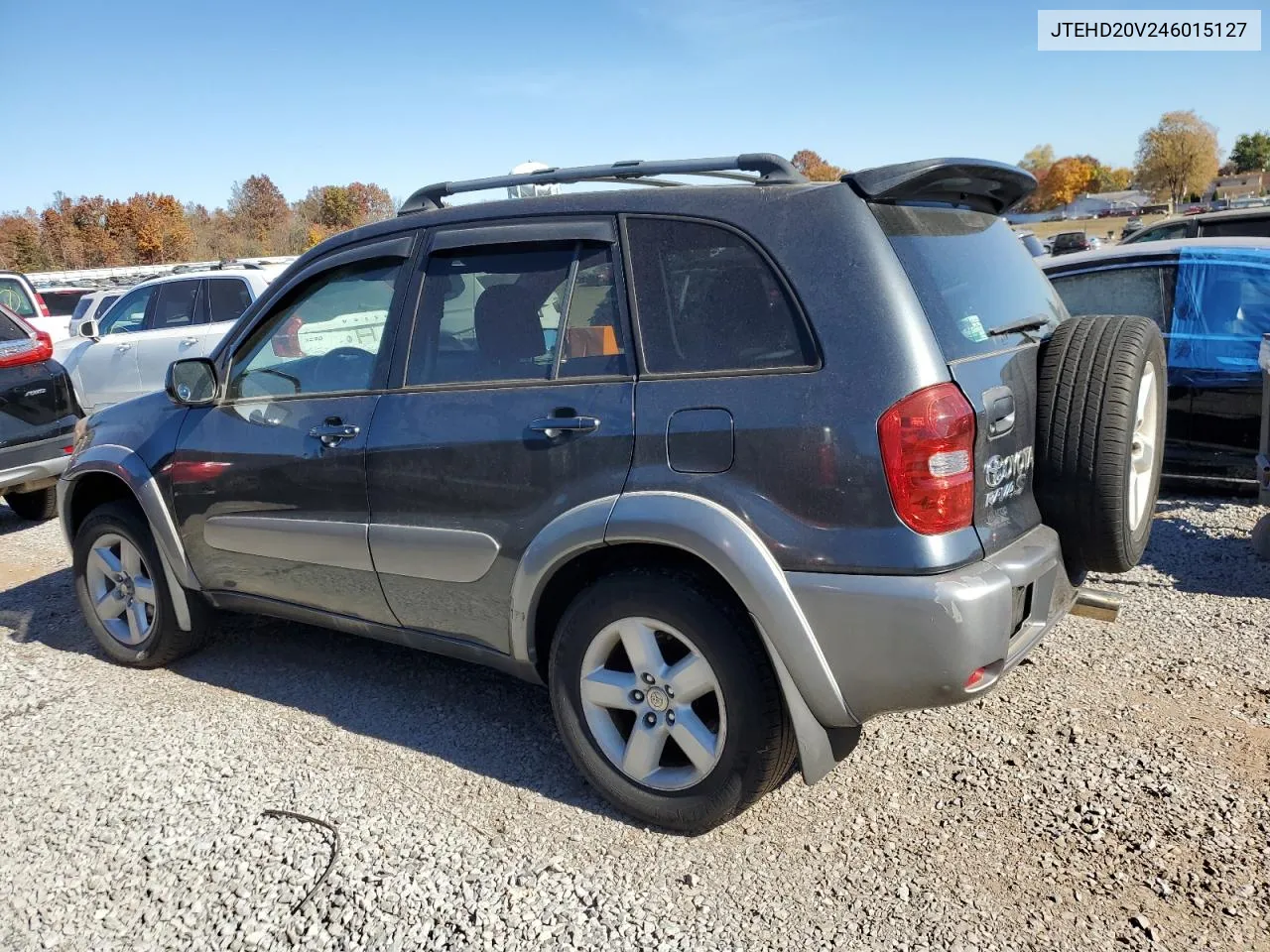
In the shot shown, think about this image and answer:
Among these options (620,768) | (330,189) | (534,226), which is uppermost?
(330,189)

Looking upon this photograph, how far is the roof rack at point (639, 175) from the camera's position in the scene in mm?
3061

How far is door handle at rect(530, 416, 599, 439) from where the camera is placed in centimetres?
300

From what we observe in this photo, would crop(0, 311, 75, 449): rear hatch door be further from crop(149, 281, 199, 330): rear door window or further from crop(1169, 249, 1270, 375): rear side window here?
crop(1169, 249, 1270, 375): rear side window

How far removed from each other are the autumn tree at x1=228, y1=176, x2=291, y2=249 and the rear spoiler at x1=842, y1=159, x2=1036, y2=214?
66.4 metres

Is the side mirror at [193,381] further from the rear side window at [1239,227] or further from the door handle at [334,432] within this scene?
the rear side window at [1239,227]

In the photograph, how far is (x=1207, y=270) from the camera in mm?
6176

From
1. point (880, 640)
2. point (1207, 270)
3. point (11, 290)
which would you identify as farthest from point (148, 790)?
point (11, 290)

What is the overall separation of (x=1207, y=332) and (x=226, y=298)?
9.36 m

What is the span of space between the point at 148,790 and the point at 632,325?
2.30 m

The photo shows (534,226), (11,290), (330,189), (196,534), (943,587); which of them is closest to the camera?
(943,587)

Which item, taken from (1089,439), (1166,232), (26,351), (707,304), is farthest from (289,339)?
(1166,232)

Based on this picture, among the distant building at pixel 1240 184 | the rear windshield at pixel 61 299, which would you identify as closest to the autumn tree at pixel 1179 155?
the distant building at pixel 1240 184

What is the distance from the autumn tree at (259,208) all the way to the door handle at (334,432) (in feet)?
215

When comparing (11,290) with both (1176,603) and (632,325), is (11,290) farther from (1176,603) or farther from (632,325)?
(1176,603)
